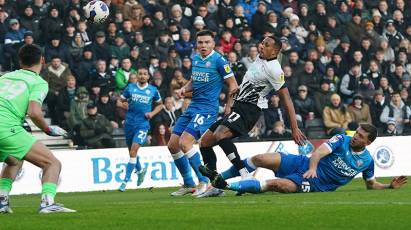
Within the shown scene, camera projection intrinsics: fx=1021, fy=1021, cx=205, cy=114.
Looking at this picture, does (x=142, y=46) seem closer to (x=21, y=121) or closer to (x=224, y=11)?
(x=224, y=11)

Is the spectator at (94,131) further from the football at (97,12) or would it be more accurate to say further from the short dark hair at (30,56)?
the short dark hair at (30,56)

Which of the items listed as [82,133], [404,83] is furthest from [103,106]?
[404,83]

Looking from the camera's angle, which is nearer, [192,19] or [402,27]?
[192,19]

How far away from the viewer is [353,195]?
15.8 meters

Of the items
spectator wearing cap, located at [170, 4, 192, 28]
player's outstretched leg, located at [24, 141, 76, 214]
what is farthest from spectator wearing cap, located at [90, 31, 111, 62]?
player's outstretched leg, located at [24, 141, 76, 214]

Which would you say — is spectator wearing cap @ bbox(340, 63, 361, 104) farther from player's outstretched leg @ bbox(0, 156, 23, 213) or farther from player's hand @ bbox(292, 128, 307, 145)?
player's outstretched leg @ bbox(0, 156, 23, 213)

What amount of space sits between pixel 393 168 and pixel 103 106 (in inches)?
294

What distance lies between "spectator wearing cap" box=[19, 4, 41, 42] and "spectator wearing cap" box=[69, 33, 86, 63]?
895mm

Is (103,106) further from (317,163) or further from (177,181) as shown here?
(317,163)

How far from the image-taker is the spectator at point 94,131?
2448cm

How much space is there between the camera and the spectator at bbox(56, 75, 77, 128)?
82.6 ft

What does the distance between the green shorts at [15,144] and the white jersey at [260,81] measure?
503 cm

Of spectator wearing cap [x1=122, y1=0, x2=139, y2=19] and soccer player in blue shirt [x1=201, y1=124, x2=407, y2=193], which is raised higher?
spectator wearing cap [x1=122, y1=0, x2=139, y2=19]

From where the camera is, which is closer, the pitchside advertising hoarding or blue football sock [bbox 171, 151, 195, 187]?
blue football sock [bbox 171, 151, 195, 187]
